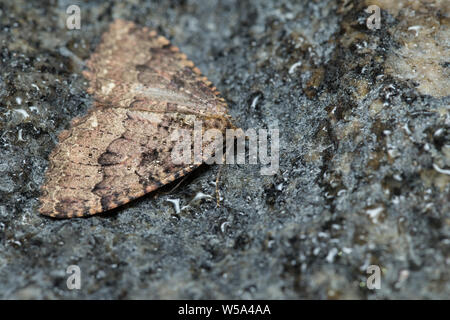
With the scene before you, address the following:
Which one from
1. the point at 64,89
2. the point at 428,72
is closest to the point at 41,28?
the point at 64,89

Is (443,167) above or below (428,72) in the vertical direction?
below

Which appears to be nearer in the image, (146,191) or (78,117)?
(146,191)

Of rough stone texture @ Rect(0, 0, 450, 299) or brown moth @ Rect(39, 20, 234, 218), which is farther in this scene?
brown moth @ Rect(39, 20, 234, 218)

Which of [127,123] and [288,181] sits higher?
[127,123]

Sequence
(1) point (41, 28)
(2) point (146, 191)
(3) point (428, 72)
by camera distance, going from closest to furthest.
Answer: (3) point (428, 72), (2) point (146, 191), (1) point (41, 28)
